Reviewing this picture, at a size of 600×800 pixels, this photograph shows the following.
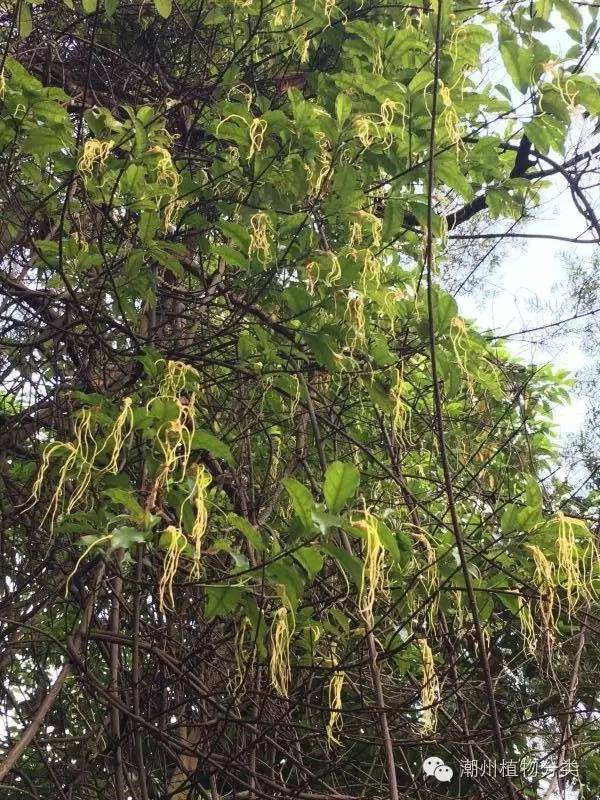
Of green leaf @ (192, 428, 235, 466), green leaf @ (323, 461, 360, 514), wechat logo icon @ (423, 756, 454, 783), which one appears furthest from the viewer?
wechat logo icon @ (423, 756, 454, 783)

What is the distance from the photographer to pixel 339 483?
2.91ft

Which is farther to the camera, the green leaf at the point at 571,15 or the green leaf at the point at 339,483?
the green leaf at the point at 571,15

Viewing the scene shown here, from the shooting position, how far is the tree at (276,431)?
110 centimetres

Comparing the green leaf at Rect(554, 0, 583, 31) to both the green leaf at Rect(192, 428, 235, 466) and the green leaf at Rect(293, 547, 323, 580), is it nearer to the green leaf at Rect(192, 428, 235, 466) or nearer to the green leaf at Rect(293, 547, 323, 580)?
the green leaf at Rect(192, 428, 235, 466)

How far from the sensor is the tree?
1099 millimetres

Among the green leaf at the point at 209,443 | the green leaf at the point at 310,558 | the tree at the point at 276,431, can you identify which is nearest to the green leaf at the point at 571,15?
the tree at the point at 276,431

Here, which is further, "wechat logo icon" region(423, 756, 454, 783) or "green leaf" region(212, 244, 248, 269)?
"wechat logo icon" region(423, 756, 454, 783)

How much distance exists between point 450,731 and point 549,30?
144 centimetres

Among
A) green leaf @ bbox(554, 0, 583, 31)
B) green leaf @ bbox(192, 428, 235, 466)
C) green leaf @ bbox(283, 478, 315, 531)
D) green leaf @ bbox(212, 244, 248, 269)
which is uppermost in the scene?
green leaf @ bbox(554, 0, 583, 31)

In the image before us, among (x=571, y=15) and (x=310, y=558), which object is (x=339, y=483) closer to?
(x=310, y=558)

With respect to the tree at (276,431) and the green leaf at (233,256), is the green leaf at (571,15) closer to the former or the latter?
the tree at (276,431)

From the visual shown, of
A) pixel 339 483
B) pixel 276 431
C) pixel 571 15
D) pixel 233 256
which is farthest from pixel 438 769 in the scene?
pixel 571 15

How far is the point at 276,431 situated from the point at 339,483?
3.41 ft

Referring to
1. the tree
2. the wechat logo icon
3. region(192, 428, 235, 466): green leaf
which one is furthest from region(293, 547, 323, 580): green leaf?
the wechat logo icon
